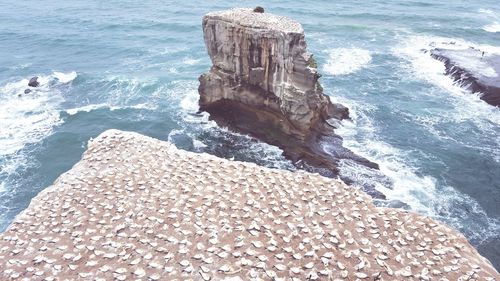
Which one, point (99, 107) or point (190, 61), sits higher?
point (190, 61)

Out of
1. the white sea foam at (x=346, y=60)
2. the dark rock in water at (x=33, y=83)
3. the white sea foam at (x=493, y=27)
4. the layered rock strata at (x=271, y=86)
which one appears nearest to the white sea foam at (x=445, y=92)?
the white sea foam at (x=346, y=60)

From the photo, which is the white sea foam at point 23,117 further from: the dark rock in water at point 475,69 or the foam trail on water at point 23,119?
the dark rock in water at point 475,69

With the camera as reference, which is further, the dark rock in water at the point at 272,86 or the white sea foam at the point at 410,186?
the dark rock in water at the point at 272,86

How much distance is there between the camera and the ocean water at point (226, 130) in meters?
30.8

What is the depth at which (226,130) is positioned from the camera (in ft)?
121

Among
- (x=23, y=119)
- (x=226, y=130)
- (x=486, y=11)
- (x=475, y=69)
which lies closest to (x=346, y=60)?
(x=475, y=69)

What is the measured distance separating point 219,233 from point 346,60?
43.8 meters

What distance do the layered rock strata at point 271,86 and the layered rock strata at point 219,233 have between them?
481 inches

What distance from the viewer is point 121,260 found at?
14633 mm

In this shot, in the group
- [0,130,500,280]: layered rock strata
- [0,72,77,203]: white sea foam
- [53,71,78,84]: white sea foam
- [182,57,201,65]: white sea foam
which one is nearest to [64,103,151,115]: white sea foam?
[0,72,77,203]: white sea foam

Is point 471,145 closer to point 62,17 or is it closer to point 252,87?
point 252,87

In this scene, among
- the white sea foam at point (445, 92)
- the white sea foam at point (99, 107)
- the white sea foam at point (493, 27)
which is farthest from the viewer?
the white sea foam at point (493, 27)

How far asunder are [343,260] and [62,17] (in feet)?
237

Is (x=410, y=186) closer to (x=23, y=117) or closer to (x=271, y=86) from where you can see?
(x=271, y=86)
